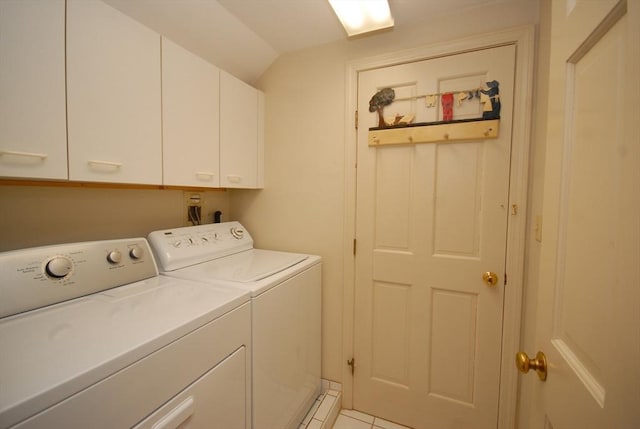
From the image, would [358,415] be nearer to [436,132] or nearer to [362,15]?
[436,132]

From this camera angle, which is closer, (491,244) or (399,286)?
(491,244)

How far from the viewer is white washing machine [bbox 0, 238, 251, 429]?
0.55 meters

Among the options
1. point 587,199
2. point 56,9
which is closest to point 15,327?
point 56,9

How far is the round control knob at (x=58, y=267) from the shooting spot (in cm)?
91

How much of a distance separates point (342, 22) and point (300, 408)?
2112mm

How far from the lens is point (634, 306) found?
0.37 meters

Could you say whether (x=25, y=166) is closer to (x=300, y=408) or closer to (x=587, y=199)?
(x=587, y=199)

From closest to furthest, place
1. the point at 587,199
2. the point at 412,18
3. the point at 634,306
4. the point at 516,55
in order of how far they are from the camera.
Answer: the point at 634,306, the point at 587,199, the point at 516,55, the point at 412,18

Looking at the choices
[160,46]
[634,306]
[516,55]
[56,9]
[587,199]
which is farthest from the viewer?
[516,55]

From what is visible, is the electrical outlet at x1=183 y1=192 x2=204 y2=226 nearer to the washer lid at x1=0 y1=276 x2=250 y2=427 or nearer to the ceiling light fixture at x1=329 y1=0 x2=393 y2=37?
the washer lid at x1=0 y1=276 x2=250 y2=427

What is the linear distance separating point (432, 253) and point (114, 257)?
157 centimetres

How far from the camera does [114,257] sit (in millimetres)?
1099

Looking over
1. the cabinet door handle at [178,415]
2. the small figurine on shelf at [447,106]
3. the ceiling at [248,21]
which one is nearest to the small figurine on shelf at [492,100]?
the small figurine on shelf at [447,106]

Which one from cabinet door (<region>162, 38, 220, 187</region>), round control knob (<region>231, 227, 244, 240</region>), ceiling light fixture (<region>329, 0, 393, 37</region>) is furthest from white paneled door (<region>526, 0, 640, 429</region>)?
round control knob (<region>231, 227, 244, 240</region>)
